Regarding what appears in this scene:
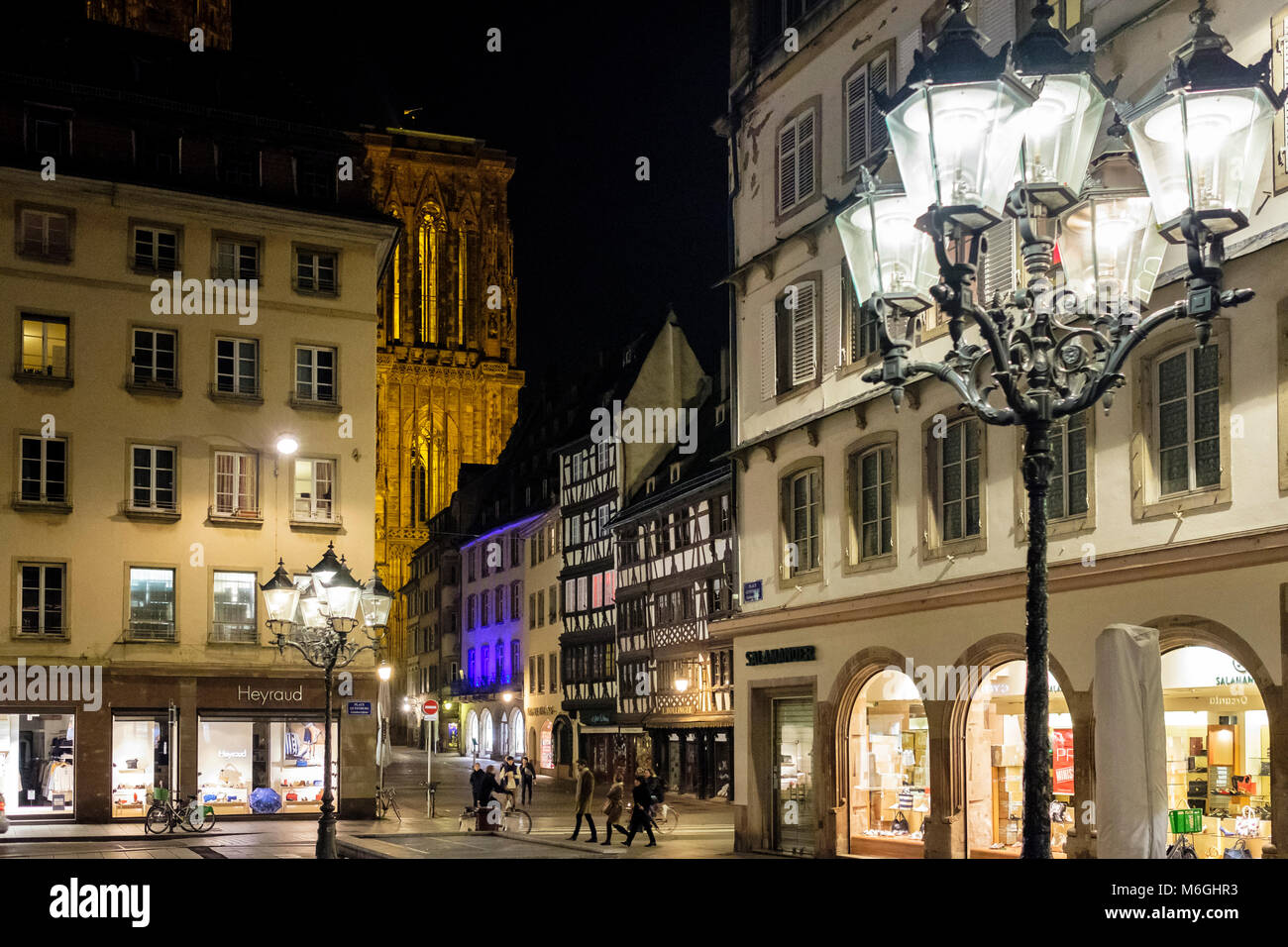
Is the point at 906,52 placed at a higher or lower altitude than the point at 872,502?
higher

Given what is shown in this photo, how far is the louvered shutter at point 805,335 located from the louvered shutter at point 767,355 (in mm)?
871

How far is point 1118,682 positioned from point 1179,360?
31.2 ft

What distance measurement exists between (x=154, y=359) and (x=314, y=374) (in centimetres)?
427

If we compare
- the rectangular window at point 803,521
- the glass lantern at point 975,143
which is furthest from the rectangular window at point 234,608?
the glass lantern at point 975,143

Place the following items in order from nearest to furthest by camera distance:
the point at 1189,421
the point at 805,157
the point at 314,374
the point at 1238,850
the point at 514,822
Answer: the point at 1238,850 → the point at 1189,421 → the point at 805,157 → the point at 514,822 → the point at 314,374

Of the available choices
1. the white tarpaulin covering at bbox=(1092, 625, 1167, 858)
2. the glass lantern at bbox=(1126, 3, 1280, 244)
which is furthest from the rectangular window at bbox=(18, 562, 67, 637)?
the glass lantern at bbox=(1126, 3, 1280, 244)

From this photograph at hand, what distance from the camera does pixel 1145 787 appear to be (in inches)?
411

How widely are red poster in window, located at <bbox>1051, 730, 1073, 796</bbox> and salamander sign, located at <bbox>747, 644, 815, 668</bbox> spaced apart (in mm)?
6601

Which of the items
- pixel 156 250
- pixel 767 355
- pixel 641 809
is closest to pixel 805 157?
pixel 767 355

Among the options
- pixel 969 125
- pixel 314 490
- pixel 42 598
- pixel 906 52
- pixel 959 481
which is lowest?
pixel 42 598

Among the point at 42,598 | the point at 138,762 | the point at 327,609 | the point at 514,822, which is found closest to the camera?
the point at 327,609

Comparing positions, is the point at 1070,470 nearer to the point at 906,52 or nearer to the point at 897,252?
the point at 906,52

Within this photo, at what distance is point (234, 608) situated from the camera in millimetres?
41906

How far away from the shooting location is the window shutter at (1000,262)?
22562 mm
